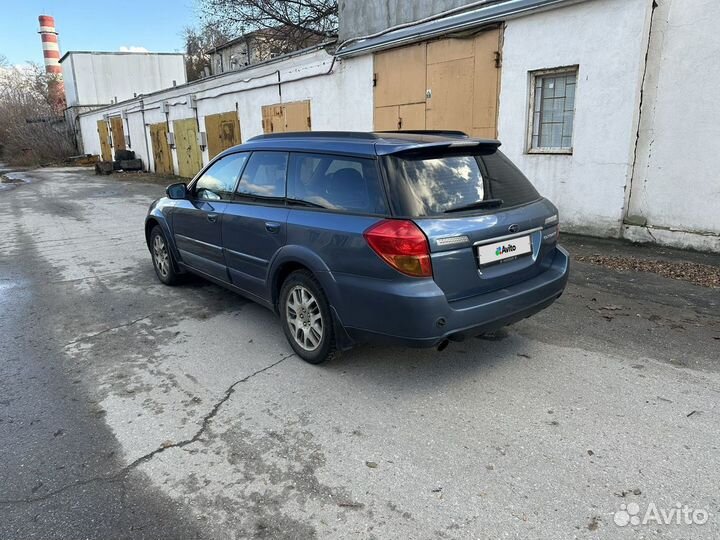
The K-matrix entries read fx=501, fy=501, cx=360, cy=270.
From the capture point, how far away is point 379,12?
10.8m

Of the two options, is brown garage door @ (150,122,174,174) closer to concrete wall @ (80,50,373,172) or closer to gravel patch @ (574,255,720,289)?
concrete wall @ (80,50,373,172)

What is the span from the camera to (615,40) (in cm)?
693

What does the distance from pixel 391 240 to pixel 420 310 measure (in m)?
0.46

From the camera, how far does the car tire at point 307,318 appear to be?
3.56m

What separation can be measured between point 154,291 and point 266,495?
156 inches

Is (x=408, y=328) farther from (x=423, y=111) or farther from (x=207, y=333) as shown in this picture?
(x=423, y=111)

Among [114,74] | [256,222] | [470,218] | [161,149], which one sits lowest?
[256,222]

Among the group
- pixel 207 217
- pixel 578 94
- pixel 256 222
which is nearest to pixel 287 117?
pixel 578 94

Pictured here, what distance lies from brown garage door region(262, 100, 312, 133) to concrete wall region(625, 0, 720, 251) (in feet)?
26.7

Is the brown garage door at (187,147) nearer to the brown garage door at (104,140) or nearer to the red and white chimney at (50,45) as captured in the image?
the brown garage door at (104,140)

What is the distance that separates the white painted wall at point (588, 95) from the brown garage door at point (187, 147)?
13.2 metres

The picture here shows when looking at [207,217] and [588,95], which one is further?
[588,95]

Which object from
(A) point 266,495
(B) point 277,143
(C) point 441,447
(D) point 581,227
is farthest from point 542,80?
(A) point 266,495

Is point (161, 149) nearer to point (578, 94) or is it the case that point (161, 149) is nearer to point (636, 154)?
point (578, 94)
